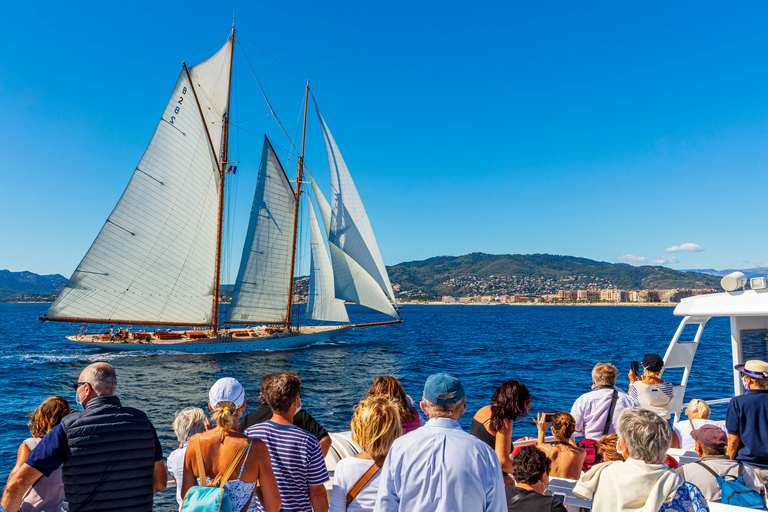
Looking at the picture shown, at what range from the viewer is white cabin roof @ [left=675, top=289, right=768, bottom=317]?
272 inches

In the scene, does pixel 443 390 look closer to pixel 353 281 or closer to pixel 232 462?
pixel 232 462

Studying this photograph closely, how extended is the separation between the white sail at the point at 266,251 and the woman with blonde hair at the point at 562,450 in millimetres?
33005

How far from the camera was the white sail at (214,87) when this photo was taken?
35125 mm

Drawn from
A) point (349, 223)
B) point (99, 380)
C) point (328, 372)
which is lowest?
point (328, 372)

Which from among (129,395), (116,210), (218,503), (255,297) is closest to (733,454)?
(218,503)

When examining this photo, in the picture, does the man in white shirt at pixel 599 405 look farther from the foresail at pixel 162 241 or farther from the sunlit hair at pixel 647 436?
the foresail at pixel 162 241

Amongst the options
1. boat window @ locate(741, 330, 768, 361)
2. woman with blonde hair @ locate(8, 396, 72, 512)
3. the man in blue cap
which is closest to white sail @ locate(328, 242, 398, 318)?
boat window @ locate(741, 330, 768, 361)

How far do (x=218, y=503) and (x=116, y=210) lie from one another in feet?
99.0

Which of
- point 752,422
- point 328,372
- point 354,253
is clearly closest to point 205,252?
point 354,253

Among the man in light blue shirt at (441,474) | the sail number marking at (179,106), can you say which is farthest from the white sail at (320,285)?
the man in light blue shirt at (441,474)

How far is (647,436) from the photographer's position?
3.03 m

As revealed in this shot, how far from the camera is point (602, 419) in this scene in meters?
5.47

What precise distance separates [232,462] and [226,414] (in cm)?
35

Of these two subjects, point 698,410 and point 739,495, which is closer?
point 739,495
